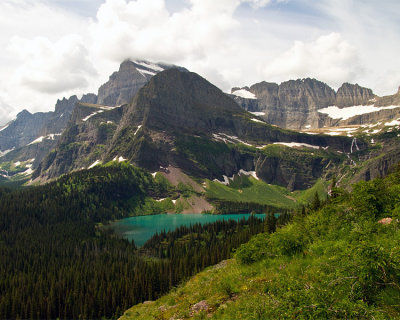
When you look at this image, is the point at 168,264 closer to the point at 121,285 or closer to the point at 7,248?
the point at 121,285

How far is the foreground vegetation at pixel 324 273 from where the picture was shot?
11156 mm

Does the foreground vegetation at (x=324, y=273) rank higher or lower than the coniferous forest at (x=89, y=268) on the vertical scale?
higher

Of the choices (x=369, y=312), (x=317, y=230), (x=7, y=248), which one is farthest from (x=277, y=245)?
(x=7, y=248)

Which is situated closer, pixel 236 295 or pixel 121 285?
pixel 236 295

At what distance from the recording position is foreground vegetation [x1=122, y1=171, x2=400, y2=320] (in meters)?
11.2

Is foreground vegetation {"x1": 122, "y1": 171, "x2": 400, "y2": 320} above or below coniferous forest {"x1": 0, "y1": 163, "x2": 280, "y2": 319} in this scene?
above

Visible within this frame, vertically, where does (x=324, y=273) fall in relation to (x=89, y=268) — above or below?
above

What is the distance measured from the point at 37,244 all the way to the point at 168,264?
86.0m

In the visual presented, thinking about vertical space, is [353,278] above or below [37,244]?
above

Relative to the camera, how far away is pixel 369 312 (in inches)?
388

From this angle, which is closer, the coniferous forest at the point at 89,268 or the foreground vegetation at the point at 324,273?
the foreground vegetation at the point at 324,273

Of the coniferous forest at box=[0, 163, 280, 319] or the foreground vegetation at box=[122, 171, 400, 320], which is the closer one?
the foreground vegetation at box=[122, 171, 400, 320]

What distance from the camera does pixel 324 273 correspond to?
46.8 feet

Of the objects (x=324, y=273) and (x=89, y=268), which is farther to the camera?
(x=89, y=268)
